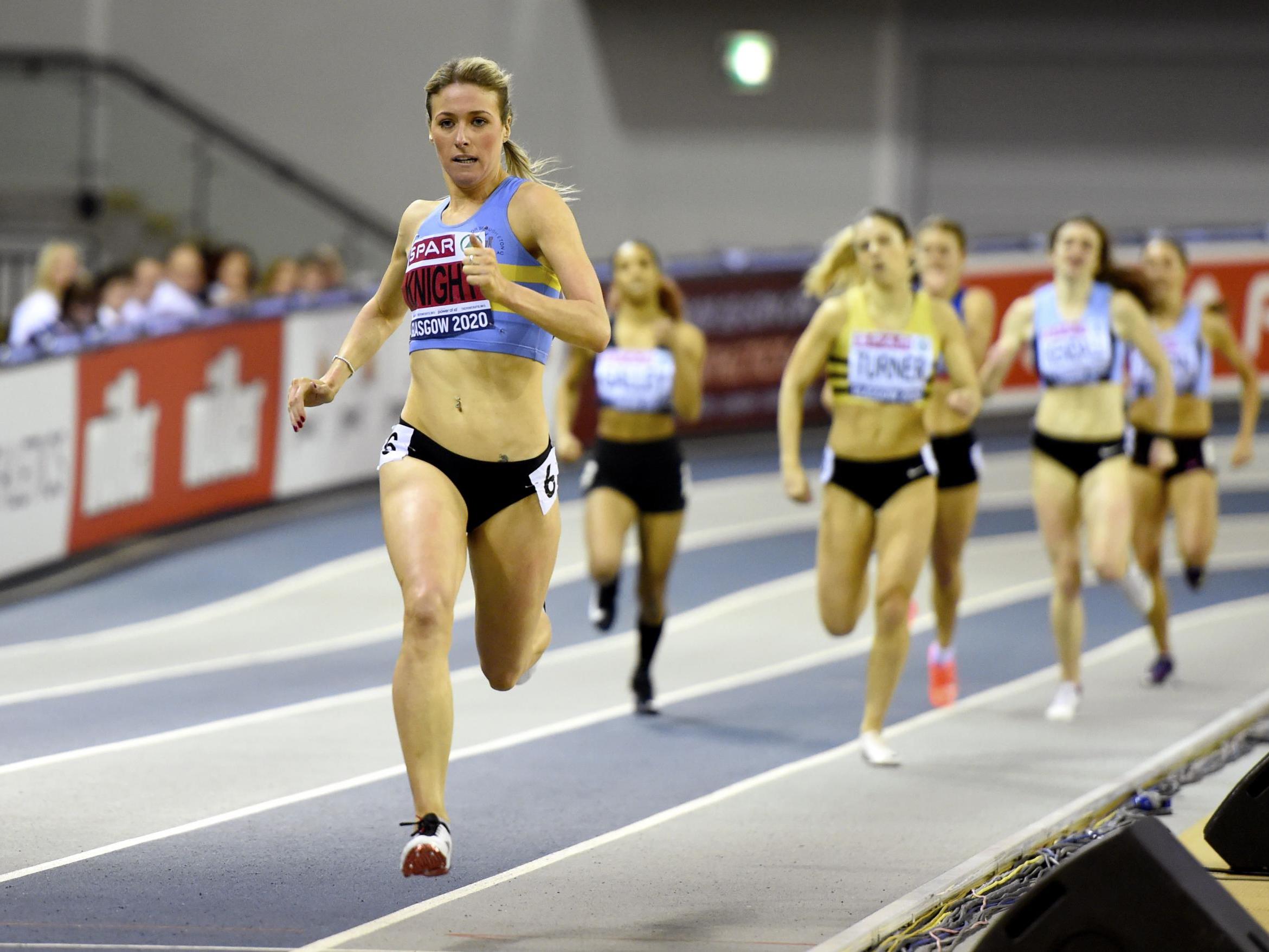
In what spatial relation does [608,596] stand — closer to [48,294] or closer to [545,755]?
[545,755]

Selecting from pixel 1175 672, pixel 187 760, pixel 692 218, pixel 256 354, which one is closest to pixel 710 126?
pixel 692 218

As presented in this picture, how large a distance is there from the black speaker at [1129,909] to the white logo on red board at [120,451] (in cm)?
983

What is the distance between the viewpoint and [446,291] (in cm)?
571

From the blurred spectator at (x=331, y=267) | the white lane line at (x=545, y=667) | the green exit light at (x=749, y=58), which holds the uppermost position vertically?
the green exit light at (x=749, y=58)

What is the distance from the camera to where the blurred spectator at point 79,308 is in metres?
13.6

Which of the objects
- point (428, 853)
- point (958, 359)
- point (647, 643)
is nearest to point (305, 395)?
point (428, 853)

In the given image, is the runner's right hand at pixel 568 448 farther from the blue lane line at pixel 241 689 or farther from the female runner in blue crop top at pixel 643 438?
the blue lane line at pixel 241 689

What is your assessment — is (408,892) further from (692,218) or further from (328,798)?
(692,218)

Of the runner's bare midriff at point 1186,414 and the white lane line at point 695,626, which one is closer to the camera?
the white lane line at point 695,626

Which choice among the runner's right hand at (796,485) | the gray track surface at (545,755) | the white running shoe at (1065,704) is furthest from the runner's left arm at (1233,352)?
the runner's right hand at (796,485)

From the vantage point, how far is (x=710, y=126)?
25047 millimetres

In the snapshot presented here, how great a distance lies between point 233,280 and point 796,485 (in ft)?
27.5

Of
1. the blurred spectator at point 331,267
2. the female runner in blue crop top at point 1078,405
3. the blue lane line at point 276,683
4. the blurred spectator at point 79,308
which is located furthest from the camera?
the blurred spectator at point 331,267

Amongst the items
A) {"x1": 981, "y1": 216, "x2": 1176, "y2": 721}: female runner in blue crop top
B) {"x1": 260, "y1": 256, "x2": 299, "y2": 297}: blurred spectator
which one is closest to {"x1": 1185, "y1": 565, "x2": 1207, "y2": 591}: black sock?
{"x1": 981, "y1": 216, "x2": 1176, "y2": 721}: female runner in blue crop top
